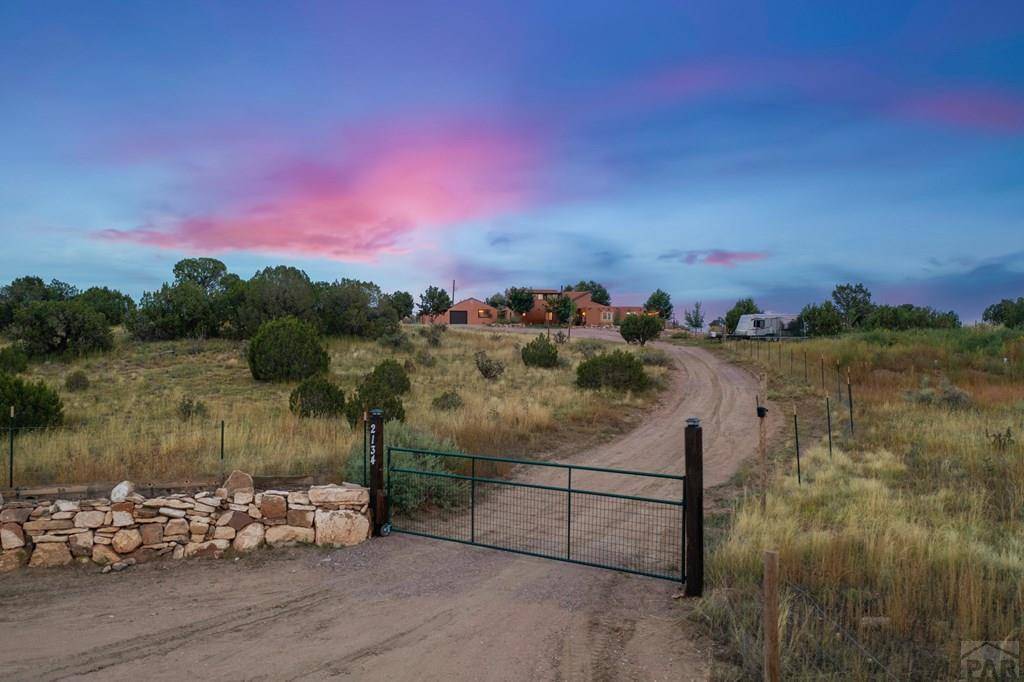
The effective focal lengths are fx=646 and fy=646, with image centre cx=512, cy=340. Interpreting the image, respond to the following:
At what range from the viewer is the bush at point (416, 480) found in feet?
38.5

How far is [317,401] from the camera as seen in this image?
67.2 feet

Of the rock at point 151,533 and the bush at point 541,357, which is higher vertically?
the bush at point 541,357

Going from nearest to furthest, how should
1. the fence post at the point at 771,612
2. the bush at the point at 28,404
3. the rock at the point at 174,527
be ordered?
A: the fence post at the point at 771,612 < the rock at the point at 174,527 < the bush at the point at 28,404

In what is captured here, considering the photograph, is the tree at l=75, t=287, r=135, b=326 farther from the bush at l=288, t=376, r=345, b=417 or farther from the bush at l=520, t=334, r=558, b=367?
the bush at l=288, t=376, r=345, b=417

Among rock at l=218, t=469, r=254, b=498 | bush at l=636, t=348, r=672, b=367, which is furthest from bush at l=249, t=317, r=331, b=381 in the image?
rock at l=218, t=469, r=254, b=498

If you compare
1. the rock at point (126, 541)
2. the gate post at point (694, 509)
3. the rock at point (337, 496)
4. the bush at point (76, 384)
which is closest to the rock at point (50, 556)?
the rock at point (126, 541)

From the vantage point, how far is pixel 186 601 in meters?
8.34

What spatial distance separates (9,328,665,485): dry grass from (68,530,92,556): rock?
7.43 ft

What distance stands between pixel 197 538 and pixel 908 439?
1811 centimetres

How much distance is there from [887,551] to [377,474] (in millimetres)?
7593

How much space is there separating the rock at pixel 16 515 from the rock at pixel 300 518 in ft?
12.4

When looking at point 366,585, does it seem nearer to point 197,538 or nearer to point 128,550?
point 197,538

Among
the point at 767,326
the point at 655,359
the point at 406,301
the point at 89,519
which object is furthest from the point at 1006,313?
the point at 89,519

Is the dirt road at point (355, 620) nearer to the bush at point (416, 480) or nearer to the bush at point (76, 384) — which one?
the bush at point (416, 480)
